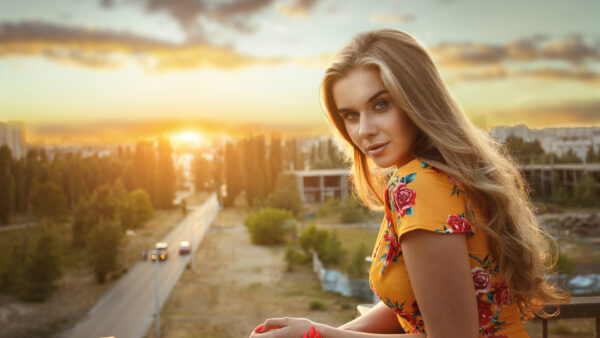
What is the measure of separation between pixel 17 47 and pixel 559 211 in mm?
16211

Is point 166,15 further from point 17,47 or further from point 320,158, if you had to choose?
point 320,158

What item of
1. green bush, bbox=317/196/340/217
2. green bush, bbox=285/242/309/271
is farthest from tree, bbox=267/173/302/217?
green bush, bbox=285/242/309/271

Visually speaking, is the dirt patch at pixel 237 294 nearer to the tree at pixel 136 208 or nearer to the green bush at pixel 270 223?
the green bush at pixel 270 223

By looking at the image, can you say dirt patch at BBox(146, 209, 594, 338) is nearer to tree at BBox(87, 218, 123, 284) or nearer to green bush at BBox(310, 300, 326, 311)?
green bush at BBox(310, 300, 326, 311)

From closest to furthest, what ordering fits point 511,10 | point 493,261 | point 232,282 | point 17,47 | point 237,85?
point 493,261, point 511,10, point 17,47, point 232,282, point 237,85

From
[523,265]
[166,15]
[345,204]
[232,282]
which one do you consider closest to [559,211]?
[345,204]

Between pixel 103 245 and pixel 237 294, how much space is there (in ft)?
14.3

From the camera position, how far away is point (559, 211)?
452 inches

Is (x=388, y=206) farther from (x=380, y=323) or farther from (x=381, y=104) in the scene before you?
(x=380, y=323)

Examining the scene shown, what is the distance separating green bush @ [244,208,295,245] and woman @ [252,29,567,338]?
46.7 ft

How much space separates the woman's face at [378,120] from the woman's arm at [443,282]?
0.40 feet

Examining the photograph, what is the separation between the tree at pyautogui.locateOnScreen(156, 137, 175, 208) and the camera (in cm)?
1398

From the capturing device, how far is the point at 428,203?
1.29 ft

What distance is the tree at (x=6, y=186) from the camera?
1012cm
